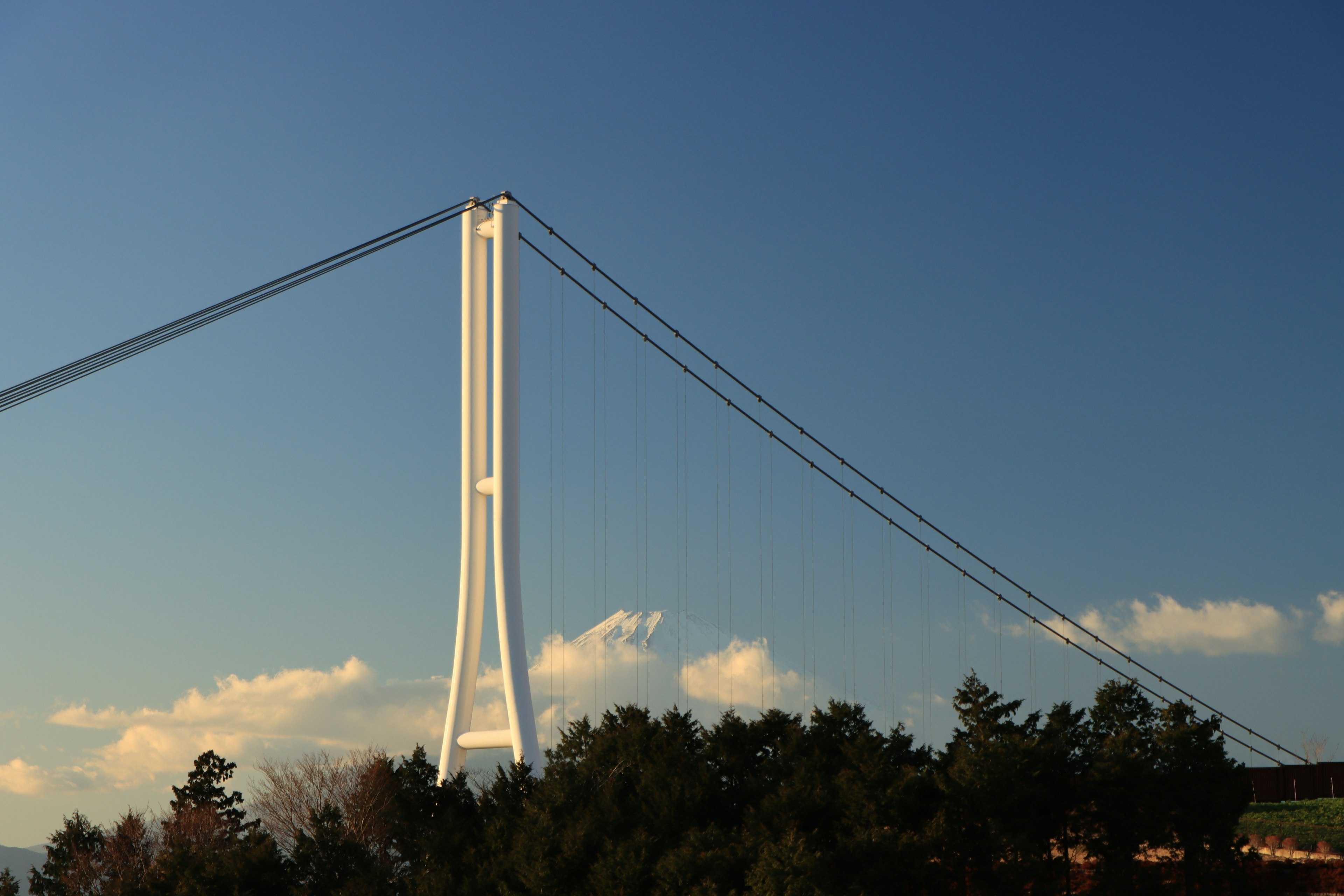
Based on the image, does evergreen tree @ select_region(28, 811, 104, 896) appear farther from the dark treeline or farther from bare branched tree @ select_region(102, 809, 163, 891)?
the dark treeline

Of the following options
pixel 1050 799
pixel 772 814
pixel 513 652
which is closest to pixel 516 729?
pixel 513 652

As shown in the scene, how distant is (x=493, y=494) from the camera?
28109 mm

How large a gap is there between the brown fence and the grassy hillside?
784mm

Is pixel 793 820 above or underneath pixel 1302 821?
above

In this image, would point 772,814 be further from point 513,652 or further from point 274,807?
point 274,807

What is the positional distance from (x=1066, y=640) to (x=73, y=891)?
31982mm

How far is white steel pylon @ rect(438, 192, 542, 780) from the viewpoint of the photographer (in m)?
26.7

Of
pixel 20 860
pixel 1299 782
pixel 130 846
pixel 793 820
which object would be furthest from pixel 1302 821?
pixel 20 860

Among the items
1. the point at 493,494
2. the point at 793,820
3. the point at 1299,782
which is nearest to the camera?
the point at 793,820

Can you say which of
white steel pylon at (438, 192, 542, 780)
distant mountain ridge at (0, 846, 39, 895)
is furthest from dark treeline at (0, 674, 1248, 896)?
distant mountain ridge at (0, 846, 39, 895)

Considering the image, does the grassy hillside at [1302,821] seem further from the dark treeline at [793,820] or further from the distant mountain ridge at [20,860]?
the distant mountain ridge at [20,860]

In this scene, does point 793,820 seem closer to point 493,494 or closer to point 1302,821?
point 493,494

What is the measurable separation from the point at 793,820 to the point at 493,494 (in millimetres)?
9753

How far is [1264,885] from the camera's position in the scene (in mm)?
28969
